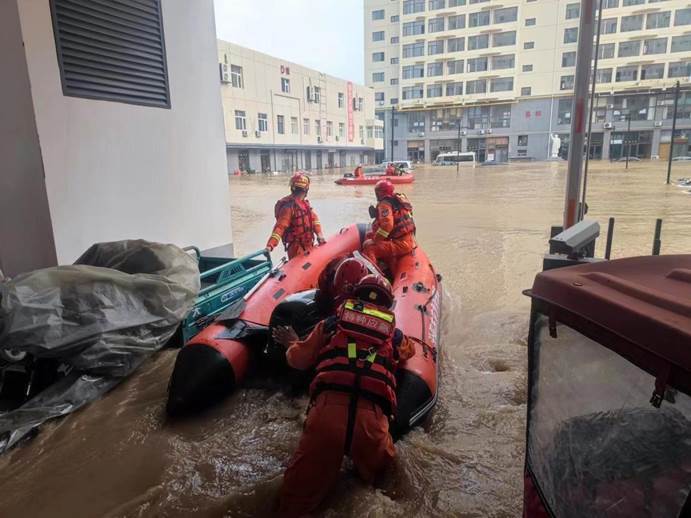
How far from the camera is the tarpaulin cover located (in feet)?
8.02

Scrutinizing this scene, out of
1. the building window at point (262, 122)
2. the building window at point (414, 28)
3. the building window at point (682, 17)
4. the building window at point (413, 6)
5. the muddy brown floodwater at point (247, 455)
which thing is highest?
the building window at point (413, 6)

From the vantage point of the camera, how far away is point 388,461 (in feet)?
6.96

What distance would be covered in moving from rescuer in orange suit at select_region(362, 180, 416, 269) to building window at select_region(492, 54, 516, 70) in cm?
4411

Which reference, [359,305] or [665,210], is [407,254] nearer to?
[359,305]

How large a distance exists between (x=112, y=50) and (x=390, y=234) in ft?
9.25

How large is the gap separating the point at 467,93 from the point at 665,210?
36033mm

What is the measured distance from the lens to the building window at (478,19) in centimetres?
4372

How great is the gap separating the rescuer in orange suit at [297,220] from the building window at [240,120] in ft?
79.5

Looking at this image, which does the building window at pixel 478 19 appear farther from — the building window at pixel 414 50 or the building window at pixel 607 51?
the building window at pixel 607 51

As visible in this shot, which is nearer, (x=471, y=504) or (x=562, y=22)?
(x=471, y=504)

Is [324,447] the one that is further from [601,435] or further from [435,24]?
[435,24]

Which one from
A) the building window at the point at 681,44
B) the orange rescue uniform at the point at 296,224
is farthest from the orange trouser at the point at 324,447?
the building window at the point at 681,44

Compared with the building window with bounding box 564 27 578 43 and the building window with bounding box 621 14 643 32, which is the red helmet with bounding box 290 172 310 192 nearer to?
the building window with bounding box 564 27 578 43

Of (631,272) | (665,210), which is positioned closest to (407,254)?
(631,272)
